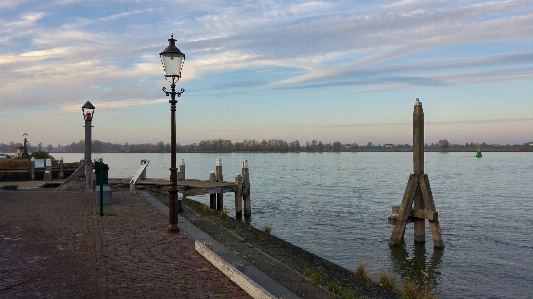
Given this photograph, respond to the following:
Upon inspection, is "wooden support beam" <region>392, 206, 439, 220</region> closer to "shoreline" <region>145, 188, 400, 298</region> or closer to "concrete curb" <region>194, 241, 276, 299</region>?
"shoreline" <region>145, 188, 400, 298</region>

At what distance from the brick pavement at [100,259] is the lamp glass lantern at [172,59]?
347 cm

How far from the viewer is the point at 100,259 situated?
7.74 metres

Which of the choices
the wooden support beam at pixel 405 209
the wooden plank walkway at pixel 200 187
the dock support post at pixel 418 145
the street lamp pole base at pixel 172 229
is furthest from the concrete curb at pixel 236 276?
the wooden plank walkway at pixel 200 187

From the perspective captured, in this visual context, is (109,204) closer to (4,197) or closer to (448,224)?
(4,197)

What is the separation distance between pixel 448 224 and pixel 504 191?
16.7 meters

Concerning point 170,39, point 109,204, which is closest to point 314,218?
point 109,204

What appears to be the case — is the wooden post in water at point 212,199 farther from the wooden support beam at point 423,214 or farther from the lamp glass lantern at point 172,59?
the lamp glass lantern at point 172,59

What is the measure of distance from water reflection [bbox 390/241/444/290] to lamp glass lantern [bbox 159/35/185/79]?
754 centimetres

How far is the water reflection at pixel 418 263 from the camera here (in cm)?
1226

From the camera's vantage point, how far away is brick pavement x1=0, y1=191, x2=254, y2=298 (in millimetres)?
6141

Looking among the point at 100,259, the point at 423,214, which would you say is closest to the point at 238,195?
the point at 423,214

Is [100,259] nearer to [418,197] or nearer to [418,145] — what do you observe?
[418,197]

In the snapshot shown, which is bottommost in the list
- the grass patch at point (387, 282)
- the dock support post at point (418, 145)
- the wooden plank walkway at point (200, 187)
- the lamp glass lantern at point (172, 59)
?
the grass patch at point (387, 282)

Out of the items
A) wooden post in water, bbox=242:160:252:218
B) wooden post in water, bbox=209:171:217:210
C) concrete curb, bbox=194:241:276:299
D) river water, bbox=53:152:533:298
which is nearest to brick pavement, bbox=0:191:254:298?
concrete curb, bbox=194:241:276:299
